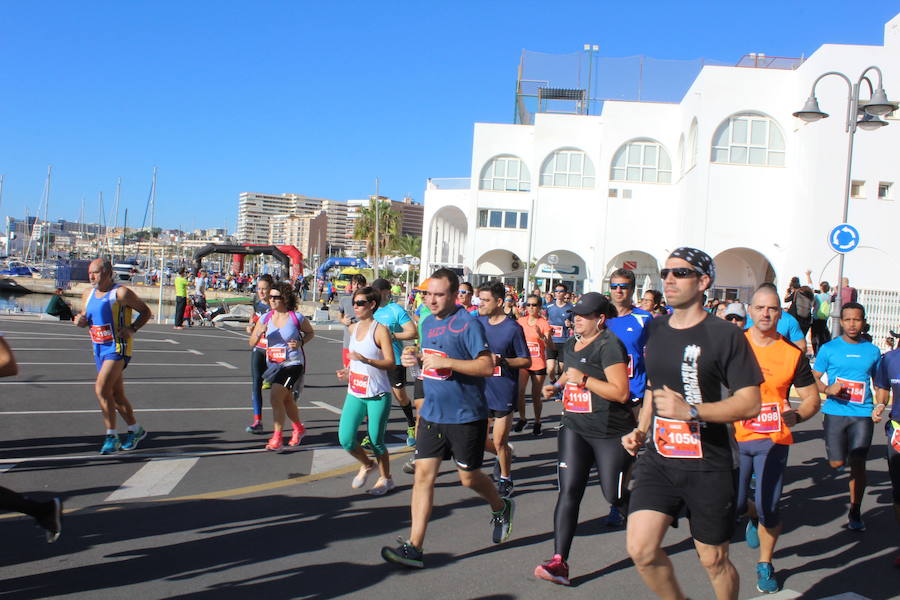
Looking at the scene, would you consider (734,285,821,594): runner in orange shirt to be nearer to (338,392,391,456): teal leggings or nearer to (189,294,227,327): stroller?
(338,392,391,456): teal leggings

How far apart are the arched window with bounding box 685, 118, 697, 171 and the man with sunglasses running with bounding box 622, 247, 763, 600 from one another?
33396 millimetres

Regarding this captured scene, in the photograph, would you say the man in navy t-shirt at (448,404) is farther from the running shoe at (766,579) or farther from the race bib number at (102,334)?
the race bib number at (102,334)

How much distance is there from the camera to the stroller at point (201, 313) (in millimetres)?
28516

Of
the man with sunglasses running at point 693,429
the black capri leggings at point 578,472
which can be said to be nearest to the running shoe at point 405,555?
the black capri leggings at point 578,472

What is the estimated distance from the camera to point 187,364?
51.4ft

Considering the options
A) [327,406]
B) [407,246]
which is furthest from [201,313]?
[407,246]

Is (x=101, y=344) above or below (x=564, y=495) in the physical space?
above

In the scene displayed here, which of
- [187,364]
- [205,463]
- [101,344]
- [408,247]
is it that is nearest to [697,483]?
[205,463]

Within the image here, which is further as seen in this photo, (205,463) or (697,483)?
(205,463)

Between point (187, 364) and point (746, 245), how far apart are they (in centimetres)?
2664

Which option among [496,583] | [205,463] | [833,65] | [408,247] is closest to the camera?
[496,583]

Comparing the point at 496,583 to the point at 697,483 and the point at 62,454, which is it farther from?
the point at 62,454

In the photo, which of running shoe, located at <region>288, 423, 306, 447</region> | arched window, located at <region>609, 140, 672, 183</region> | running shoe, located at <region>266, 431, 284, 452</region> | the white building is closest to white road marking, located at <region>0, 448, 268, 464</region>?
running shoe, located at <region>266, 431, 284, 452</region>

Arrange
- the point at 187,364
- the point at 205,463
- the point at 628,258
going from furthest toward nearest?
1. the point at 628,258
2. the point at 187,364
3. the point at 205,463
